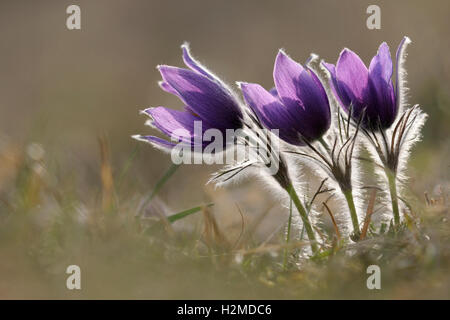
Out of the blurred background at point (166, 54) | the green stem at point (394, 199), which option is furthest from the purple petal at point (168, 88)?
the blurred background at point (166, 54)

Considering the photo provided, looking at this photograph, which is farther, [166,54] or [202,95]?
[166,54]

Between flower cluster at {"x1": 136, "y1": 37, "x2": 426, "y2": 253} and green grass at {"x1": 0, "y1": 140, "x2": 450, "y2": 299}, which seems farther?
flower cluster at {"x1": 136, "y1": 37, "x2": 426, "y2": 253}

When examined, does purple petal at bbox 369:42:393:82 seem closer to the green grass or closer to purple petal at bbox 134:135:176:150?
the green grass

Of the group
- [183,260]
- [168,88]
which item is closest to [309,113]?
[168,88]

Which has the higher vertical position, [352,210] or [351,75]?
[351,75]

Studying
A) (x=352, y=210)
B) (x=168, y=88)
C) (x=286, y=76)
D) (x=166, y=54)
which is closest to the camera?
(x=286, y=76)

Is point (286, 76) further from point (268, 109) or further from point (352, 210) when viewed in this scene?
point (352, 210)

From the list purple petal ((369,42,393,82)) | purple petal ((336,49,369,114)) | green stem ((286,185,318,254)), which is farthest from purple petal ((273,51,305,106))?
green stem ((286,185,318,254))
